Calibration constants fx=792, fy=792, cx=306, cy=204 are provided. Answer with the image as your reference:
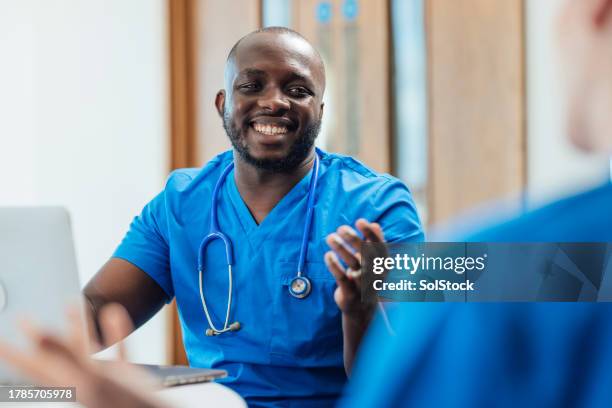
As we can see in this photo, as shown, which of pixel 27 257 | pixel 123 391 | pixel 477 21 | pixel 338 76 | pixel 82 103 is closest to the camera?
pixel 123 391

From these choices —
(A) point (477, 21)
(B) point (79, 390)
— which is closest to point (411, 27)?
(A) point (477, 21)

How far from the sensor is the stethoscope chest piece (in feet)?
3.46

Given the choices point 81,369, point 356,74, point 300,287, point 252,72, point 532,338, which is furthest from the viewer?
point 356,74

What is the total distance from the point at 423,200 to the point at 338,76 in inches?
16.3

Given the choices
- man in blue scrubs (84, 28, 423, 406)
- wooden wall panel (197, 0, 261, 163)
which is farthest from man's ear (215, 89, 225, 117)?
wooden wall panel (197, 0, 261, 163)

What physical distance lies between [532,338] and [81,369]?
0.71ft

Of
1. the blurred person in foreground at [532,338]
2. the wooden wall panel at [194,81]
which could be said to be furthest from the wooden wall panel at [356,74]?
the blurred person in foreground at [532,338]

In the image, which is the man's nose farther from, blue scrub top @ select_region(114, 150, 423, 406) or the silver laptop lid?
the silver laptop lid

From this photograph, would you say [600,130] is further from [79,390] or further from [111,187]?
[111,187]

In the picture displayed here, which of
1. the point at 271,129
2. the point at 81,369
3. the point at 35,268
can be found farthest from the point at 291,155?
the point at 81,369

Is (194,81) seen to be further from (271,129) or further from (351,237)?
(351,237)

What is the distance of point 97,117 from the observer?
2.32 m

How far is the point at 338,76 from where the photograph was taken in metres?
2.16

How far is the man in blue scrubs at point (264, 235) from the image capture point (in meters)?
1.05
